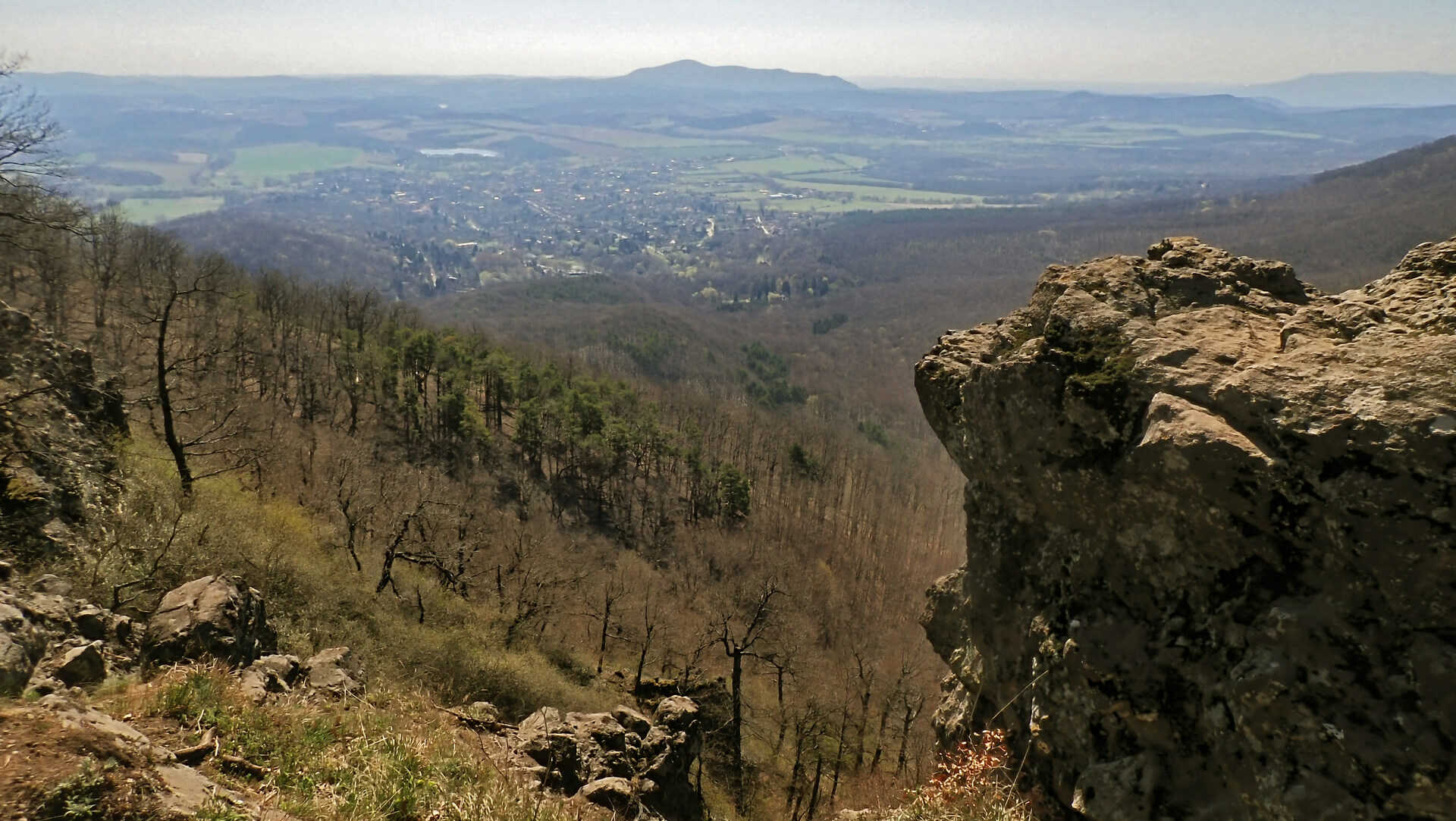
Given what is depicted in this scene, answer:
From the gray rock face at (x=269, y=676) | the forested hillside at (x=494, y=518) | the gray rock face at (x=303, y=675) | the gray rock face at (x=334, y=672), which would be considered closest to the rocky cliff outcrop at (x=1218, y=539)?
Result: the forested hillside at (x=494, y=518)

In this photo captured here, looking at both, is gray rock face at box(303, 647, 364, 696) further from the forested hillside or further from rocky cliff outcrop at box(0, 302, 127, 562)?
rocky cliff outcrop at box(0, 302, 127, 562)

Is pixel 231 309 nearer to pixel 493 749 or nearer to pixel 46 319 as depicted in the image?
pixel 46 319

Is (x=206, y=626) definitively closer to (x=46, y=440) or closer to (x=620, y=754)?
(x=46, y=440)

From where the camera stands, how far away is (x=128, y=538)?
12562mm

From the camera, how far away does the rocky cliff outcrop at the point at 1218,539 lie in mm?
4629

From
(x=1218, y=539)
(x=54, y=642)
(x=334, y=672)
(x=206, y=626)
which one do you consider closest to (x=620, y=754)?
(x=334, y=672)

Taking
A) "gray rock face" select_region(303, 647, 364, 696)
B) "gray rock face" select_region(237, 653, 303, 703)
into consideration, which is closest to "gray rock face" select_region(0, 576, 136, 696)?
"gray rock face" select_region(237, 653, 303, 703)

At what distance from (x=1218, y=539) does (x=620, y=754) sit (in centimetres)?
1138

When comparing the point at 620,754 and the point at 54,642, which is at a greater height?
the point at 54,642

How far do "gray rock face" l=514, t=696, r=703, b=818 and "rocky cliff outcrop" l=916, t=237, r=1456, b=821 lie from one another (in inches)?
222

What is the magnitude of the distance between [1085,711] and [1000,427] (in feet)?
8.96

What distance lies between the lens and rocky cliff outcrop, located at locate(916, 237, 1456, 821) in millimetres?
4629

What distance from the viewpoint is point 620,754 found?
13.6 meters

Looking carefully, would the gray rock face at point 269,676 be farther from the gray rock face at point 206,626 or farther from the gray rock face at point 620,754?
the gray rock face at point 620,754
